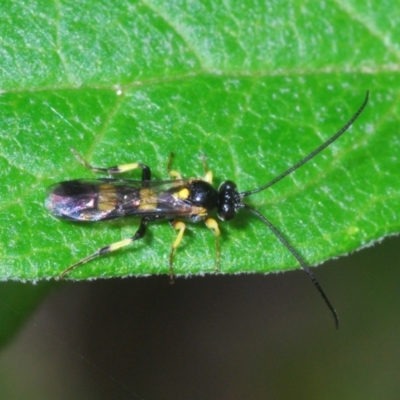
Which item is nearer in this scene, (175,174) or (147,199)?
(175,174)

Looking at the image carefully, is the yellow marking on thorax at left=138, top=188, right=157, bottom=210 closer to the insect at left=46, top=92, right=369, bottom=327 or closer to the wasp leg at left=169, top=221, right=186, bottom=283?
the insect at left=46, top=92, right=369, bottom=327

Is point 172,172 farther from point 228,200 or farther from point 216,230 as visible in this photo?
point 216,230

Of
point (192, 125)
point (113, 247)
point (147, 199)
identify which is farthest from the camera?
point (147, 199)

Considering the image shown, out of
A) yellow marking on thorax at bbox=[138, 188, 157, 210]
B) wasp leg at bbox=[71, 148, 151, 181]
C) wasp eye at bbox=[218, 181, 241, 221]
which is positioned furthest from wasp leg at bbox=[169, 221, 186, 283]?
wasp leg at bbox=[71, 148, 151, 181]

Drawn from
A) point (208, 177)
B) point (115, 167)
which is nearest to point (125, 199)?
point (115, 167)

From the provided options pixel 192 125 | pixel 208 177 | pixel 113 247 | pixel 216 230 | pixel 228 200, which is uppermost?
pixel 192 125

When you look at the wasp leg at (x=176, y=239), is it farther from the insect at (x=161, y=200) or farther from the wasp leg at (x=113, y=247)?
the wasp leg at (x=113, y=247)

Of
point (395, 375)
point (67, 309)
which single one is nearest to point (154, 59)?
point (67, 309)
